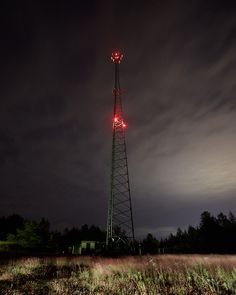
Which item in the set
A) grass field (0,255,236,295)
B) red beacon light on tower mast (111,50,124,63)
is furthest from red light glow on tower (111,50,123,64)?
grass field (0,255,236,295)

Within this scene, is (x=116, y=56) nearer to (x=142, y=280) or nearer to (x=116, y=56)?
(x=116, y=56)

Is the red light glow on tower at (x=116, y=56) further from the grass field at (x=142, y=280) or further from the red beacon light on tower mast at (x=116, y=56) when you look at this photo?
the grass field at (x=142, y=280)

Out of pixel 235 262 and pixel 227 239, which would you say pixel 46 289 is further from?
pixel 227 239

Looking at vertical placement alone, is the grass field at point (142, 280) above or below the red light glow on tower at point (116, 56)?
below

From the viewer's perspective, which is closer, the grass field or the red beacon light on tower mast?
the grass field

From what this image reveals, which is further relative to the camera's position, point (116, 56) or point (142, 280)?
point (116, 56)

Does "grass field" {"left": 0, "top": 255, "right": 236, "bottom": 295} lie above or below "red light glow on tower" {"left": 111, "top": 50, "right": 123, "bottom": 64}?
below

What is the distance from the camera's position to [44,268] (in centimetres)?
1402

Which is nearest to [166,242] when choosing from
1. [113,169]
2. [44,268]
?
[113,169]

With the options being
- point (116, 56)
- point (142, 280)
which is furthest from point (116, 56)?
point (142, 280)

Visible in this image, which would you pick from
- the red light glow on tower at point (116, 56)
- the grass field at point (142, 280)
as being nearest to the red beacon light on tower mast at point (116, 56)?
the red light glow on tower at point (116, 56)

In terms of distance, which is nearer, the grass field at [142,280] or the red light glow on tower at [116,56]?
the grass field at [142,280]

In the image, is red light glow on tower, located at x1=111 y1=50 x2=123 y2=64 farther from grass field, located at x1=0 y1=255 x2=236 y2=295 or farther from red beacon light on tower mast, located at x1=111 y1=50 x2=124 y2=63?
grass field, located at x1=0 y1=255 x2=236 y2=295

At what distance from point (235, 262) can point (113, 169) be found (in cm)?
2653
